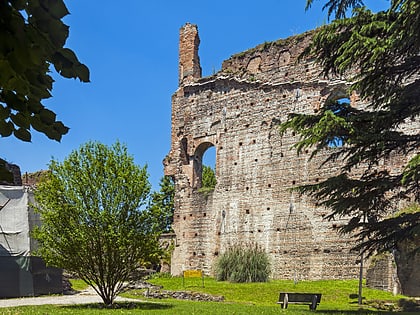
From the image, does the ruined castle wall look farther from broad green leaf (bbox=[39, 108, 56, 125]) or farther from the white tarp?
broad green leaf (bbox=[39, 108, 56, 125])

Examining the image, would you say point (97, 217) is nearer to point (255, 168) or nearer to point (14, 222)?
point (14, 222)

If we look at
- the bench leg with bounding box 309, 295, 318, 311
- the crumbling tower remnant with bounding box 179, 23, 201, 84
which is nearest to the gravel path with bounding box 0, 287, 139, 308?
the bench leg with bounding box 309, 295, 318, 311

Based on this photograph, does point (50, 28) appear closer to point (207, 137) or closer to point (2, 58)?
point (2, 58)

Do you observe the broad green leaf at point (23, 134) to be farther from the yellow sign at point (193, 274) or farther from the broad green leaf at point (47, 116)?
the yellow sign at point (193, 274)

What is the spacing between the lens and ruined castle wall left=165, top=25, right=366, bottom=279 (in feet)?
76.7

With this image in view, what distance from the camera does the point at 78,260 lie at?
47.1ft

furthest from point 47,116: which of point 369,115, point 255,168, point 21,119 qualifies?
point 255,168

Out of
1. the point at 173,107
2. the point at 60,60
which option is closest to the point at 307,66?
the point at 173,107

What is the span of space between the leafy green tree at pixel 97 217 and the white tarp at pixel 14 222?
6527 millimetres

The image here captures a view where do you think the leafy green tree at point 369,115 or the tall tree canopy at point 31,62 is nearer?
the tall tree canopy at point 31,62

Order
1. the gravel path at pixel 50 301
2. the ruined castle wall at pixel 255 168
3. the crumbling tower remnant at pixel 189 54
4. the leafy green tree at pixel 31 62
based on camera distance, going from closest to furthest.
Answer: the leafy green tree at pixel 31 62 → the gravel path at pixel 50 301 → the ruined castle wall at pixel 255 168 → the crumbling tower remnant at pixel 189 54

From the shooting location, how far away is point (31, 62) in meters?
1.50

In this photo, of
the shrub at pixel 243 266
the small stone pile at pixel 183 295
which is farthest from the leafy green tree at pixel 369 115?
the shrub at pixel 243 266

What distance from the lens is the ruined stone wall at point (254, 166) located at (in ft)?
76.8
